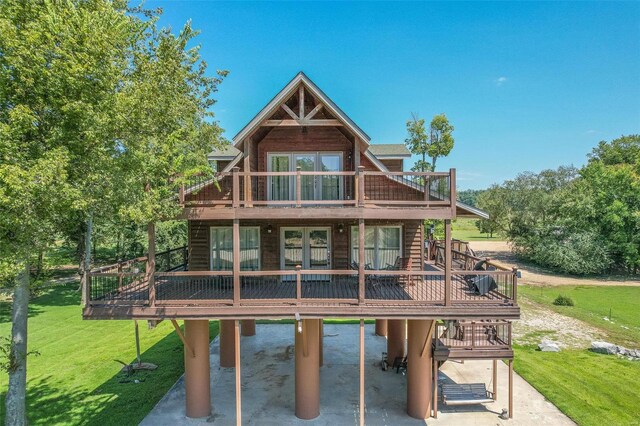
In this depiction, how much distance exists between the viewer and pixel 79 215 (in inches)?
528

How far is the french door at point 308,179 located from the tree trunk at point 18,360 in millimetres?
8285

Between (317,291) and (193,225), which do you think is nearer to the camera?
(317,291)

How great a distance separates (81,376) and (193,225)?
29.6 feet

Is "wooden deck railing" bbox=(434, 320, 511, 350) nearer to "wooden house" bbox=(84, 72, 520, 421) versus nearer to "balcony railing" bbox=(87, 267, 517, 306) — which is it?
"wooden house" bbox=(84, 72, 520, 421)

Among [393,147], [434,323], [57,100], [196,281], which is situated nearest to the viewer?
[57,100]

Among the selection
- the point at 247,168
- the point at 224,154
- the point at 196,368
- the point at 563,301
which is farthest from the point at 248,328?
the point at 563,301

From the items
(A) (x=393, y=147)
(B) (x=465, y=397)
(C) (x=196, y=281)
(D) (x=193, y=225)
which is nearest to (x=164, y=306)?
(C) (x=196, y=281)

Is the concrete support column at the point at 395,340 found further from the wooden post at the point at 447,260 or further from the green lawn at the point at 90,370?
the green lawn at the point at 90,370

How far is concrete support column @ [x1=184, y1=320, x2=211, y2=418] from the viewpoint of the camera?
11.8 m

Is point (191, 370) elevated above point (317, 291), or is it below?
below

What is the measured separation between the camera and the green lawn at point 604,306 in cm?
2136

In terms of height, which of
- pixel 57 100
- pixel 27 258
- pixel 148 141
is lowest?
pixel 27 258

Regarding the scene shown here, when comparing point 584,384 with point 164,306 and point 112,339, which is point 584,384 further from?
point 112,339

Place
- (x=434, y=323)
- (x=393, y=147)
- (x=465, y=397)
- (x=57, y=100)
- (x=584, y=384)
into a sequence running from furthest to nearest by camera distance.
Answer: (x=393, y=147)
(x=584, y=384)
(x=465, y=397)
(x=434, y=323)
(x=57, y=100)
